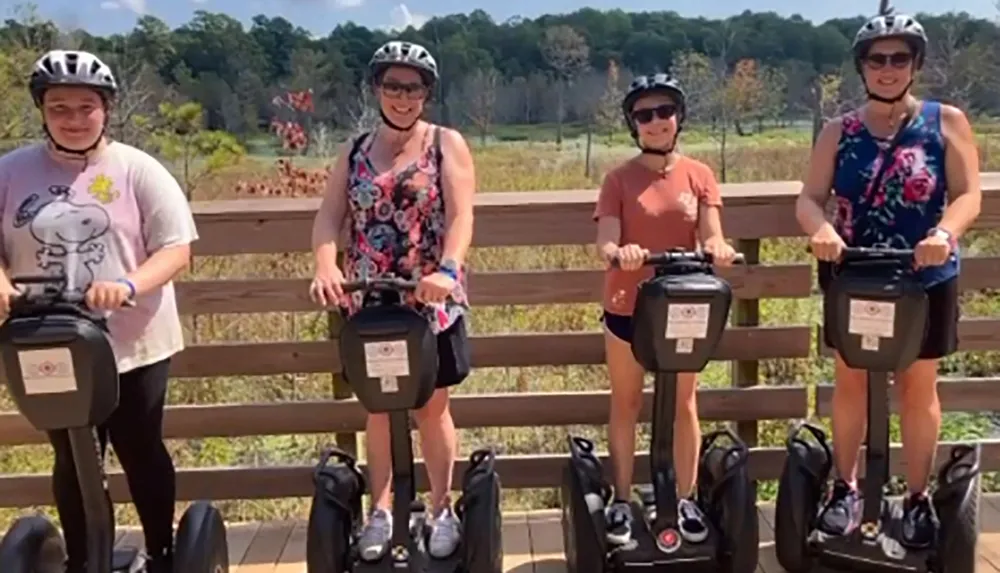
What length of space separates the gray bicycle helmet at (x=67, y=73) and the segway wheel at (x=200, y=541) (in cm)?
111

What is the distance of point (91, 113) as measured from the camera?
2.42 metres

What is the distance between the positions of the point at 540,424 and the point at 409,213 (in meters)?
1.14

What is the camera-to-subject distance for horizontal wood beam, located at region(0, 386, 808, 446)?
3498 mm

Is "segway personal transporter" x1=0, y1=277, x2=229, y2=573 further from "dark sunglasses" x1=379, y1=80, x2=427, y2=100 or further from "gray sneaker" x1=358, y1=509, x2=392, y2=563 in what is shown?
"dark sunglasses" x1=379, y1=80, x2=427, y2=100

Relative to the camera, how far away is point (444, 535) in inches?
111

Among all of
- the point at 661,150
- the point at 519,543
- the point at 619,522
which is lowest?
the point at 519,543

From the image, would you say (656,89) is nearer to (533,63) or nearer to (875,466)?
(875,466)

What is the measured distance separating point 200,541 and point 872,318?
1802 millimetres

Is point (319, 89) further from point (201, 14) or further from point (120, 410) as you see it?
Answer: point (120, 410)

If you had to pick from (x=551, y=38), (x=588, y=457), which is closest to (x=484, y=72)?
(x=551, y=38)

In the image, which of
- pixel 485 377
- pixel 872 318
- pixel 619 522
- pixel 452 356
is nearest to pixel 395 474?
pixel 452 356

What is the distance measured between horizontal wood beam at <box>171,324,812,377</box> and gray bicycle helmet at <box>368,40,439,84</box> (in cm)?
108

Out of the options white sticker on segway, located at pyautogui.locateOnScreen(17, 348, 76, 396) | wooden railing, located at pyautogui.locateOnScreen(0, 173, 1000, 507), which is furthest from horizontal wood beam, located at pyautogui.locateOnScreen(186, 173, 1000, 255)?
white sticker on segway, located at pyautogui.locateOnScreen(17, 348, 76, 396)

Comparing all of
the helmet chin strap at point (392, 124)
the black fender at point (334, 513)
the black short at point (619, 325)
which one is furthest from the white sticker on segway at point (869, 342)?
the black fender at point (334, 513)
